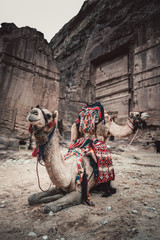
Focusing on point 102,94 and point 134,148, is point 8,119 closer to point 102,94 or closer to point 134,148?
point 134,148

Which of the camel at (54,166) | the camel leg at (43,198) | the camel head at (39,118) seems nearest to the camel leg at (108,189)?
the camel at (54,166)

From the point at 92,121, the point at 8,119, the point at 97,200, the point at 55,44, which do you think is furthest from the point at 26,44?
the point at 55,44

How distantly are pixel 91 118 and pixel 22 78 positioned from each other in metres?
4.16

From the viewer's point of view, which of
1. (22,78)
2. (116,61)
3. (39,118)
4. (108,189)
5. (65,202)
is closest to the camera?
(39,118)

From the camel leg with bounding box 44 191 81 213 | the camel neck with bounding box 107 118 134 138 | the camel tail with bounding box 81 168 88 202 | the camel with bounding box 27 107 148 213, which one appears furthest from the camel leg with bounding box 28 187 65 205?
the camel neck with bounding box 107 118 134 138

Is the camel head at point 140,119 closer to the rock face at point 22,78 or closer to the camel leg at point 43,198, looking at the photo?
the camel leg at point 43,198

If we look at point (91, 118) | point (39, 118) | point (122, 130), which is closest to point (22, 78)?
point (91, 118)

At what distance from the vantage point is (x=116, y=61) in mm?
11078

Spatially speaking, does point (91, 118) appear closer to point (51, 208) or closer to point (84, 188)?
point (84, 188)

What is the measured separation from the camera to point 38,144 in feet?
5.01

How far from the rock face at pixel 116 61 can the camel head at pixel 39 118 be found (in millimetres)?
7392

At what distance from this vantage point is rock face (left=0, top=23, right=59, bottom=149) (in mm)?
5105

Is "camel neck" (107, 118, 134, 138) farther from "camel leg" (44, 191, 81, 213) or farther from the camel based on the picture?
"camel leg" (44, 191, 81, 213)

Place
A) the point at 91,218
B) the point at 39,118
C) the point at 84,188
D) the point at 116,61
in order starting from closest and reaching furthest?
the point at 39,118 < the point at 91,218 < the point at 84,188 < the point at 116,61
